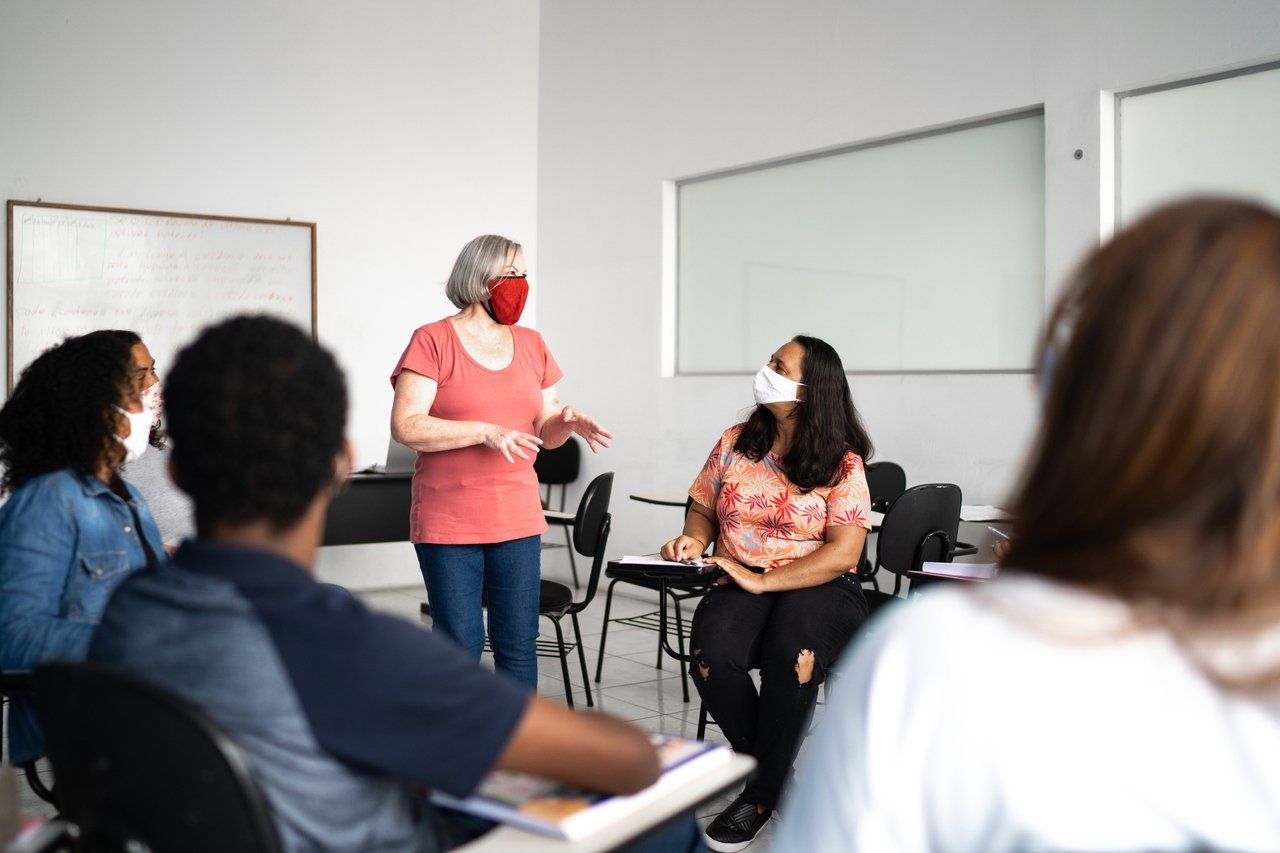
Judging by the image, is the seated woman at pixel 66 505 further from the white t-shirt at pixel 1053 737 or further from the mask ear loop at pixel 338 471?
the white t-shirt at pixel 1053 737

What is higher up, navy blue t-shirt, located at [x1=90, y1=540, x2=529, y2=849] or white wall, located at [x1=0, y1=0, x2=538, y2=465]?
white wall, located at [x1=0, y1=0, x2=538, y2=465]

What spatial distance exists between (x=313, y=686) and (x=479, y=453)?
1.74m

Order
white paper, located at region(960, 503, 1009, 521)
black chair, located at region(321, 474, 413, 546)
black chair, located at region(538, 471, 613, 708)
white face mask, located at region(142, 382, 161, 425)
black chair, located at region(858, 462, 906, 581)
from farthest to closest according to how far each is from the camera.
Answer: black chair, located at region(321, 474, 413, 546)
black chair, located at region(858, 462, 906, 581)
black chair, located at region(538, 471, 613, 708)
white paper, located at region(960, 503, 1009, 521)
white face mask, located at region(142, 382, 161, 425)

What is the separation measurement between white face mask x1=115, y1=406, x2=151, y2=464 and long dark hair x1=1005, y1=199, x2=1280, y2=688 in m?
1.65

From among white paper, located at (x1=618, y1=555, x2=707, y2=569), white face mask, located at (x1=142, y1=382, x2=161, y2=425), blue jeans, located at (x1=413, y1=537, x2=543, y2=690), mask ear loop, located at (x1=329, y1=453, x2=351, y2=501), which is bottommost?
blue jeans, located at (x1=413, y1=537, x2=543, y2=690)

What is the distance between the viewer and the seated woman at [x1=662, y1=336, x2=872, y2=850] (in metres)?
2.56

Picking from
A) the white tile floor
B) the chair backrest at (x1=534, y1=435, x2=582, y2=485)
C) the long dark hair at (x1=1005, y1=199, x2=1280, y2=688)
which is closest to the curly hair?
the white tile floor

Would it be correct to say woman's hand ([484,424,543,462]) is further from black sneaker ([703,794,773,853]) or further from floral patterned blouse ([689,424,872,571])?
black sneaker ([703,794,773,853])

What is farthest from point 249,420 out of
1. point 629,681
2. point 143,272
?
point 143,272

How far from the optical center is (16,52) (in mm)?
5004

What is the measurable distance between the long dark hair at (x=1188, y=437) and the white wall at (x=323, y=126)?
17.8 ft

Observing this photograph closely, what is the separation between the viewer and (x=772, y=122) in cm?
505

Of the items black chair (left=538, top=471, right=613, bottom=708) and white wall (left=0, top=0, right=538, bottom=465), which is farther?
white wall (left=0, top=0, right=538, bottom=465)

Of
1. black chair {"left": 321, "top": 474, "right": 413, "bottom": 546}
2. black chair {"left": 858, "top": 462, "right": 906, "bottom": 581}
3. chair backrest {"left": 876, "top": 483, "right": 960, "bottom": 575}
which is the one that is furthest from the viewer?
black chair {"left": 321, "top": 474, "right": 413, "bottom": 546}
